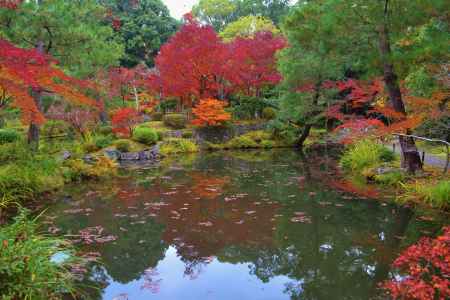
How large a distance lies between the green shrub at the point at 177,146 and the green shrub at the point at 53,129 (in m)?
4.69

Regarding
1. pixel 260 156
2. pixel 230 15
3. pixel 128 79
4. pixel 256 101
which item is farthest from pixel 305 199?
pixel 230 15

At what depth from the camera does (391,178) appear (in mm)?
9445

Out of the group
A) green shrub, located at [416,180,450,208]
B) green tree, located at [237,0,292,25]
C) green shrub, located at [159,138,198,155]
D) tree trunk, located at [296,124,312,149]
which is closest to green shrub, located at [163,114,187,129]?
green shrub, located at [159,138,198,155]

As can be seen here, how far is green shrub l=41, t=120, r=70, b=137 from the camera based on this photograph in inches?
727

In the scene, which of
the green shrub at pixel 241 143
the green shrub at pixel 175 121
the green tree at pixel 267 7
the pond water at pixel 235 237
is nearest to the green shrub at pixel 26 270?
the pond water at pixel 235 237

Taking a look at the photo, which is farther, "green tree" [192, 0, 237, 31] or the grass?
"green tree" [192, 0, 237, 31]

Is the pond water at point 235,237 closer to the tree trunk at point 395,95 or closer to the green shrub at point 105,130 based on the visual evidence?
the tree trunk at point 395,95

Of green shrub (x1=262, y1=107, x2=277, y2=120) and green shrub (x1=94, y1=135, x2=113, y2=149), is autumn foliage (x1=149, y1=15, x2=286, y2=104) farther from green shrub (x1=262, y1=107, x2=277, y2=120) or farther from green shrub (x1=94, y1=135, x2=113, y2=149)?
green shrub (x1=94, y1=135, x2=113, y2=149)

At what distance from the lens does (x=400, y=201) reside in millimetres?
8062

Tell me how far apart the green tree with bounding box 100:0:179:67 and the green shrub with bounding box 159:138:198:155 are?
Result: 1358 cm

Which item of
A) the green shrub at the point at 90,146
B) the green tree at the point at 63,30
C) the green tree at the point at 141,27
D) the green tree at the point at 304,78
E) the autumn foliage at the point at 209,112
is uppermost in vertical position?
the green tree at the point at 141,27

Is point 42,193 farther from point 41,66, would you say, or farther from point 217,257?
point 217,257

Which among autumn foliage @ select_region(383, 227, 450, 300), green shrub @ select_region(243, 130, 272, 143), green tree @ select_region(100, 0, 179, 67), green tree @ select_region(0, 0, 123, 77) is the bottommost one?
green shrub @ select_region(243, 130, 272, 143)

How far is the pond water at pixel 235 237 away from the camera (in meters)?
4.71
